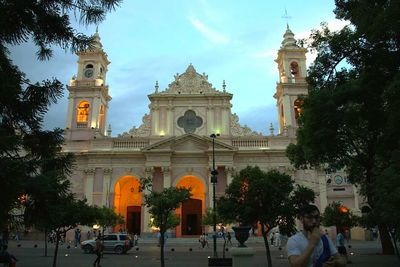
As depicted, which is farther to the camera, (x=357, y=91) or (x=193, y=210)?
(x=193, y=210)

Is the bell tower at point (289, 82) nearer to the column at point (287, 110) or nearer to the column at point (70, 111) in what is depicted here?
the column at point (287, 110)

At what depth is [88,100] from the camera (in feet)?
179

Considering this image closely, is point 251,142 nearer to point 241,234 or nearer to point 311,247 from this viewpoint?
point 241,234

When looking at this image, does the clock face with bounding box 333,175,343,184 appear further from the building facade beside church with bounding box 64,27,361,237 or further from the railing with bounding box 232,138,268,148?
the railing with bounding box 232,138,268,148

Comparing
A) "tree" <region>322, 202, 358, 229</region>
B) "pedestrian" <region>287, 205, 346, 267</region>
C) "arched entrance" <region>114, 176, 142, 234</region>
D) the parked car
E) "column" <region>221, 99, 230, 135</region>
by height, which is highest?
"column" <region>221, 99, 230, 135</region>

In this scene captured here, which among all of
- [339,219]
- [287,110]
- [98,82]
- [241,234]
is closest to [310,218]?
[241,234]

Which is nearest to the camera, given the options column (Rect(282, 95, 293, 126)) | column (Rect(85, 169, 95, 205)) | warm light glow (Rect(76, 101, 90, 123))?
column (Rect(85, 169, 95, 205))

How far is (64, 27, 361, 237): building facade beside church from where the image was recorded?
49250 millimetres

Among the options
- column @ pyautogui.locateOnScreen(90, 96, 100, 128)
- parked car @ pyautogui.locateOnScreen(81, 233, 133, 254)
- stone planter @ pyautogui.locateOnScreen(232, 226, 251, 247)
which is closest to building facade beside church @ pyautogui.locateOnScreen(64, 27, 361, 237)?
column @ pyautogui.locateOnScreen(90, 96, 100, 128)

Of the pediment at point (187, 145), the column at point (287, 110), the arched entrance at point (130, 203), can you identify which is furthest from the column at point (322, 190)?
the arched entrance at point (130, 203)

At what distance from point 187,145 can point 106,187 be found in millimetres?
11608

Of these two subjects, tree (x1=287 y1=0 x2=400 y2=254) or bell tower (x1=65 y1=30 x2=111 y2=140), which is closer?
tree (x1=287 y1=0 x2=400 y2=254)

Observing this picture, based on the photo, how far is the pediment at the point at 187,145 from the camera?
161ft

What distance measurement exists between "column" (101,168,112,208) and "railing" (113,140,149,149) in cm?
363
